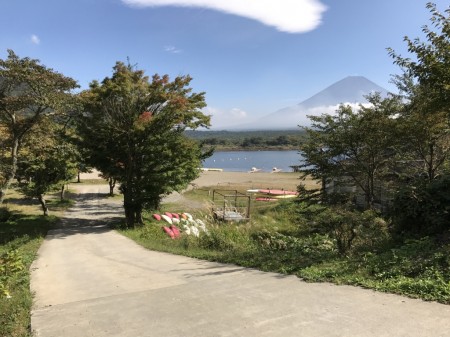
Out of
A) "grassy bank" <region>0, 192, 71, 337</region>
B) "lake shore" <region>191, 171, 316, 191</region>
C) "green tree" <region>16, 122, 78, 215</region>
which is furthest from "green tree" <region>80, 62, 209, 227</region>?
"lake shore" <region>191, 171, 316, 191</region>

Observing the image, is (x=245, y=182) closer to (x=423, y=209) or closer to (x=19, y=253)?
(x=423, y=209)

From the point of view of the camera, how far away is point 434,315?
15.5 feet

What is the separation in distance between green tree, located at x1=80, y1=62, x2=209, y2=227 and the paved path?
8963 millimetres

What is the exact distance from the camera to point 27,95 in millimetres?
12797

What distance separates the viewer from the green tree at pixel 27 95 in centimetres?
1234

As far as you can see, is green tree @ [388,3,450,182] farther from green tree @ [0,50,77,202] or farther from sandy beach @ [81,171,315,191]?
sandy beach @ [81,171,315,191]

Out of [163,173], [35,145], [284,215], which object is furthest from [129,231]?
[284,215]

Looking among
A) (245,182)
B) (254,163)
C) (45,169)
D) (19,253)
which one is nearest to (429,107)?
(19,253)

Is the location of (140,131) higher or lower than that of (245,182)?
higher

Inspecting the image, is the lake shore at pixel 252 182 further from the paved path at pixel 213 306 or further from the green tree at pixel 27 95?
the paved path at pixel 213 306

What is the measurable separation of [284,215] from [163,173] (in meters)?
8.48

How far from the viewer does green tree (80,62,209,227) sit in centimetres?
1703

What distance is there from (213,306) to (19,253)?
3252mm

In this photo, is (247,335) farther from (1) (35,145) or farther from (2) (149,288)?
(1) (35,145)
